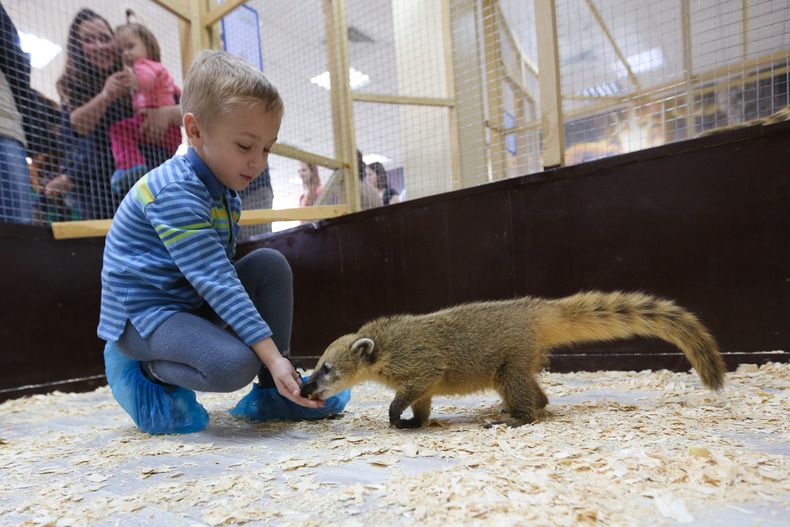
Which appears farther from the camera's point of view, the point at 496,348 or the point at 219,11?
the point at 219,11

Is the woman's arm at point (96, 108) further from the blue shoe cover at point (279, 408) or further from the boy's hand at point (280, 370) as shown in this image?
the boy's hand at point (280, 370)

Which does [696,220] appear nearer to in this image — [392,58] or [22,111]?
[392,58]

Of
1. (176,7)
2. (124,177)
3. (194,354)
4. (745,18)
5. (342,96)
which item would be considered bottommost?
(194,354)

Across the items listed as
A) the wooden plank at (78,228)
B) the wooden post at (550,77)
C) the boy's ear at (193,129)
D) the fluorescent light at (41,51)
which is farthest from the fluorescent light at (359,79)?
the boy's ear at (193,129)

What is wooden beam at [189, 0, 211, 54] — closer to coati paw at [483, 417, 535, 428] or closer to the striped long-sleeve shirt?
the striped long-sleeve shirt

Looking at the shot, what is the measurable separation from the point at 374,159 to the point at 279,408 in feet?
10.4

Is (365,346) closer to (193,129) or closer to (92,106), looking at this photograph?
(193,129)

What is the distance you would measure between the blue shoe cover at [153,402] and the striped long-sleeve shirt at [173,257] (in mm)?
231

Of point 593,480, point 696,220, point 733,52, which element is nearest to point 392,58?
point 733,52

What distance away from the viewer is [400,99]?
184 inches

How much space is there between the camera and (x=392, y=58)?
554 centimetres

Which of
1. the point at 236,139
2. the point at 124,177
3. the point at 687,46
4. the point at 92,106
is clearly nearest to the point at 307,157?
the point at 124,177

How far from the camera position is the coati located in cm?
207

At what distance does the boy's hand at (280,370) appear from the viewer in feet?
6.16
